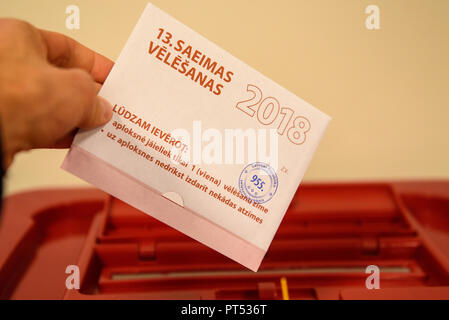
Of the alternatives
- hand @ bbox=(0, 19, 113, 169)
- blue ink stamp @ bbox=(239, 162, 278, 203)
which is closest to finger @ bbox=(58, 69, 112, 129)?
hand @ bbox=(0, 19, 113, 169)

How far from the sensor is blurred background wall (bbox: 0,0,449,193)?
0.62 metres

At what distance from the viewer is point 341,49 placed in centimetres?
66

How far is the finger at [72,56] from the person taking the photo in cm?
44

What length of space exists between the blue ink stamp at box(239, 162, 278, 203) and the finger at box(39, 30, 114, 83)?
277 millimetres

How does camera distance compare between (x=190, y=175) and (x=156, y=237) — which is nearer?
(x=190, y=175)

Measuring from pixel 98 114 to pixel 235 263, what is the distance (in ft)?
1.21

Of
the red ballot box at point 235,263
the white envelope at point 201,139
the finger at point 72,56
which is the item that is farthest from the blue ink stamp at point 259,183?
the finger at point 72,56

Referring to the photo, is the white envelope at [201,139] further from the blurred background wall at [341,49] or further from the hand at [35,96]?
the blurred background wall at [341,49]

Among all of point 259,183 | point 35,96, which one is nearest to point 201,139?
point 259,183

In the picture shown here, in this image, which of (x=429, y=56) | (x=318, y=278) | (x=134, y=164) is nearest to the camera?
(x=134, y=164)

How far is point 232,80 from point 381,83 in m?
0.40
